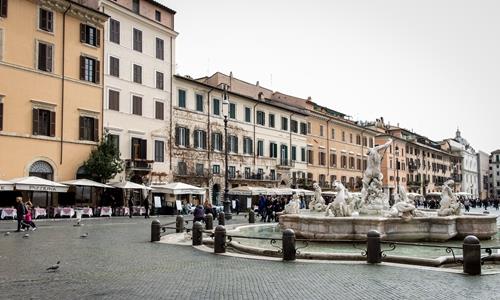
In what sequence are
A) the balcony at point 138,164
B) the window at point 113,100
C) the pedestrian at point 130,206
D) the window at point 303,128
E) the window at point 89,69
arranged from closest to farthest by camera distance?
the pedestrian at point 130,206, the window at point 89,69, the window at point 113,100, the balcony at point 138,164, the window at point 303,128

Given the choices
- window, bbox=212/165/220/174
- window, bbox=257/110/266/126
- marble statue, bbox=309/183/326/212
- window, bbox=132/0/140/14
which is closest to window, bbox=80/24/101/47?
window, bbox=132/0/140/14

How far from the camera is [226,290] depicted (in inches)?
324

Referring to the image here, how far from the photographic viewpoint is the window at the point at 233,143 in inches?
1789

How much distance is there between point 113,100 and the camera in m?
35.2

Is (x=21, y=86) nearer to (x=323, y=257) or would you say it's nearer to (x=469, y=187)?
(x=323, y=257)

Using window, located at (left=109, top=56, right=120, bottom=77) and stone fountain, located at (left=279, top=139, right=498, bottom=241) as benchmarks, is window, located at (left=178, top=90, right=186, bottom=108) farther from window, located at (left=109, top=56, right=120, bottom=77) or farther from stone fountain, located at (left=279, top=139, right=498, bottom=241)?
stone fountain, located at (left=279, top=139, right=498, bottom=241)

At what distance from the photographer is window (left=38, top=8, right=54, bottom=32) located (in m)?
30.8

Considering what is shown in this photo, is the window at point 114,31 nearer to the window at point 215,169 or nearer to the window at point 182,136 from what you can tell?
the window at point 182,136

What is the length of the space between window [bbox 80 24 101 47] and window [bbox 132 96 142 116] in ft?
15.8

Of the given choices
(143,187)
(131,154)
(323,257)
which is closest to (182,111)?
(131,154)

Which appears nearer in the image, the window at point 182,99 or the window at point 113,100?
the window at point 113,100

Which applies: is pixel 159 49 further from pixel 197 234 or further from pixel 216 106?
pixel 197 234

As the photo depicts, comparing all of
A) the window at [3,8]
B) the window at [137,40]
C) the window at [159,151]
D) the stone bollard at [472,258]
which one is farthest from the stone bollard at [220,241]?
the window at [137,40]

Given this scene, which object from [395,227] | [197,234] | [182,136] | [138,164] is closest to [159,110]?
[182,136]
